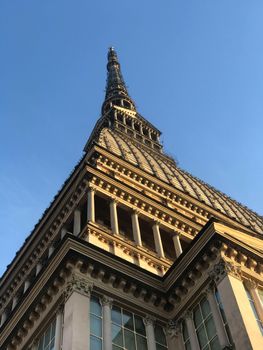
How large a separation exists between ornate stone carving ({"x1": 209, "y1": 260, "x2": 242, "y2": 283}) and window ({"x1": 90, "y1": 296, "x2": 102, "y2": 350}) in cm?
488

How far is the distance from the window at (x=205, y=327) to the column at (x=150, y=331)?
185 centimetres

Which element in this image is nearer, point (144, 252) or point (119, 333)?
point (119, 333)

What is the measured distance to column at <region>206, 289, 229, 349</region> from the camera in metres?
23.4

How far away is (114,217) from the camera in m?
35.2

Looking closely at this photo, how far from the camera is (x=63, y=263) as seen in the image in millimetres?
26500

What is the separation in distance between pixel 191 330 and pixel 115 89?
75.2 metres

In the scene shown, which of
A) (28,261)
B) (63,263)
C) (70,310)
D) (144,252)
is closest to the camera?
(70,310)

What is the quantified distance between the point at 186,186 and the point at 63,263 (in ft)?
89.5

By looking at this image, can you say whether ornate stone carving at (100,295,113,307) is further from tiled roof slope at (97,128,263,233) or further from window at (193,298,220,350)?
tiled roof slope at (97,128,263,233)

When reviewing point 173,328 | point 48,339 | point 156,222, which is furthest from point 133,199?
point 48,339

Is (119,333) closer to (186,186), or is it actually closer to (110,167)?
(110,167)

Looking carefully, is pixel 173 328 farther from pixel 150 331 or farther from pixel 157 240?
pixel 157 240

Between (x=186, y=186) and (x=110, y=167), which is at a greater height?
(x=186, y=186)

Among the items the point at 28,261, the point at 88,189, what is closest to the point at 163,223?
the point at 88,189
